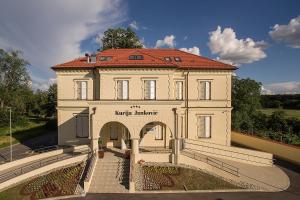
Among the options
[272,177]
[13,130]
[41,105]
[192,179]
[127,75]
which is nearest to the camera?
[192,179]

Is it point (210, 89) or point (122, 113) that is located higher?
point (210, 89)

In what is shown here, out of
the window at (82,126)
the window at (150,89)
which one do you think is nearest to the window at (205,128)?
the window at (150,89)

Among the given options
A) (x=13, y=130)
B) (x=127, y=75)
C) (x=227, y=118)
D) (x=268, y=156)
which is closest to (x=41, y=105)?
(x=13, y=130)

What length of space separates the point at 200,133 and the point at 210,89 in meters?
5.25

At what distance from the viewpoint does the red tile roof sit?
25.6 metres

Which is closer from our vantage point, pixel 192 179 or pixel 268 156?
pixel 192 179

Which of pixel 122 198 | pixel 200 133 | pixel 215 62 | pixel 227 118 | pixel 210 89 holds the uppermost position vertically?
pixel 215 62

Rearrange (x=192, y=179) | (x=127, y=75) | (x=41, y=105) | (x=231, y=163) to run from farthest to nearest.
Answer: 1. (x=41, y=105)
2. (x=127, y=75)
3. (x=231, y=163)
4. (x=192, y=179)

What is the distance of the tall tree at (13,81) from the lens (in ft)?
183

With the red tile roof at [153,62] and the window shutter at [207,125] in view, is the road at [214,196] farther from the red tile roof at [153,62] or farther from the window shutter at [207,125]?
the red tile roof at [153,62]

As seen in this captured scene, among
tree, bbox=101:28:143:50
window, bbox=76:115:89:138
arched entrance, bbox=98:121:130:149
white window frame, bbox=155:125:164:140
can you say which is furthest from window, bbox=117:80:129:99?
tree, bbox=101:28:143:50

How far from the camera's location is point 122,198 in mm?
16734

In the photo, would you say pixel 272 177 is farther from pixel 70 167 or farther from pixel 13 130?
pixel 13 130

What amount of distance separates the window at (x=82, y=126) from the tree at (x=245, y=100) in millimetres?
32893
